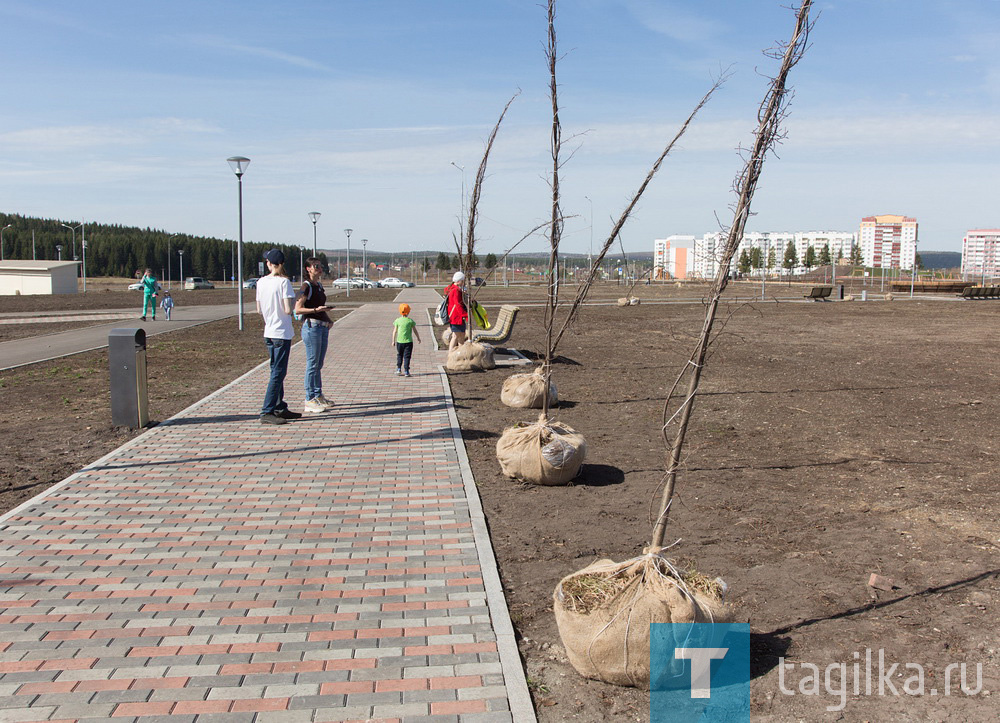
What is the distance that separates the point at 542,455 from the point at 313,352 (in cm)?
413

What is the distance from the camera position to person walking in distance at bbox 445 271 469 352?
13914mm

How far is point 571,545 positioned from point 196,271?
134 metres

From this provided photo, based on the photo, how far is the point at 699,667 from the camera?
3445 millimetres

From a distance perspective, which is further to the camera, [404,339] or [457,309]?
[457,309]

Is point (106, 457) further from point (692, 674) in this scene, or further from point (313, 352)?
point (692, 674)

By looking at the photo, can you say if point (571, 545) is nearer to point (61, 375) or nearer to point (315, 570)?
point (315, 570)

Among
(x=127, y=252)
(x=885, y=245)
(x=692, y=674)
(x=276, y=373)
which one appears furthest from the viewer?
(x=885, y=245)

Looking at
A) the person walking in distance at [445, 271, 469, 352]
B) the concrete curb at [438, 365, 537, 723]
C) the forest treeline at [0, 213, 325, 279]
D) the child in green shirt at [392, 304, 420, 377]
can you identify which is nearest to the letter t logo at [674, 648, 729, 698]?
the concrete curb at [438, 365, 537, 723]

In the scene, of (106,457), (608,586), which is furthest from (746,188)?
(106,457)

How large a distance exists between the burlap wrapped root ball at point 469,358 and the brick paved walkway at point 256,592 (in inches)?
216

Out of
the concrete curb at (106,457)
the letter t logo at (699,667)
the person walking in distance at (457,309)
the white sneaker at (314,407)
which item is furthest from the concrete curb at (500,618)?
the person walking in distance at (457,309)

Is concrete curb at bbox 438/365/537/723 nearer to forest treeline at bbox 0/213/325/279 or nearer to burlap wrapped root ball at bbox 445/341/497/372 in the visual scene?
burlap wrapped root ball at bbox 445/341/497/372

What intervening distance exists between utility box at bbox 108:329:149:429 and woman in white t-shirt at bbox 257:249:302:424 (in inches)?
49.4

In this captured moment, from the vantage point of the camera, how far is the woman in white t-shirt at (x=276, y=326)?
872cm
